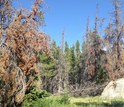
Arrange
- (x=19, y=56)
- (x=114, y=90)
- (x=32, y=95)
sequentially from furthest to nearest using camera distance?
(x=114, y=90), (x=32, y=95), (x=19, y=56)

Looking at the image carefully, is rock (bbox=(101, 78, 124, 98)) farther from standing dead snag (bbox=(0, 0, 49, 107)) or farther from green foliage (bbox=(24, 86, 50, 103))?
standing dead snag (bbox=(0, 0, 49, 107))

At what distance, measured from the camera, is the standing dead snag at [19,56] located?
1564cm

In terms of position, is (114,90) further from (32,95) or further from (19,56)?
(19,56)

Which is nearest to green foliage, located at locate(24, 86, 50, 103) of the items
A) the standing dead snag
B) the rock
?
the standing dead snag

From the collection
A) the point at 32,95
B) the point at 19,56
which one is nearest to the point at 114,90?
the point at 32,95

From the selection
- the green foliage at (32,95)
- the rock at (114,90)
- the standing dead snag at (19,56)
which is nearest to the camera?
the standing dead snag at (19,56)

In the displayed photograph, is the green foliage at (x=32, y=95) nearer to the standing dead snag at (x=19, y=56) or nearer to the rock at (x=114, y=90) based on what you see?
the standing dead snag at (x=19, y=56)

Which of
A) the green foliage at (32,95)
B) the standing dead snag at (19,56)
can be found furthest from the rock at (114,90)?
the standing dead snag at (19,56)

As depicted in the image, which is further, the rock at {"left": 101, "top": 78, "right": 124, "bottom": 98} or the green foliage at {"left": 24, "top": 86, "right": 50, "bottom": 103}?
the rock at {"left": 101, "top": 78, "right": 124, "bottom": 98}

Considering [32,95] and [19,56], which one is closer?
[19,56]

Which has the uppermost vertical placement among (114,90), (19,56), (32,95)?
(19,56)

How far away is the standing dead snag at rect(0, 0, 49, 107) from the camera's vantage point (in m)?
15.6

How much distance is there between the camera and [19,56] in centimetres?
1656

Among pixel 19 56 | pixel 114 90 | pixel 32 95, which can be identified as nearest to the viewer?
pixel 19 56
